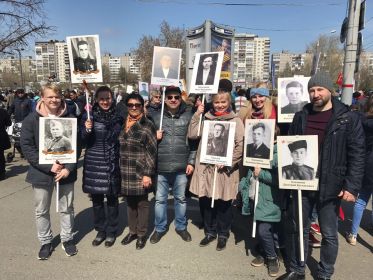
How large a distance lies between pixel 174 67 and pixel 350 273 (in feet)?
11.0

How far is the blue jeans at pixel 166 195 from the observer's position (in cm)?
453

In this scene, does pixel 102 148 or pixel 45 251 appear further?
pixel 102 148

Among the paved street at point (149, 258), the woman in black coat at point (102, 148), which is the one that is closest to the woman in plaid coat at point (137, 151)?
the woman in black coat at point (102, 148)

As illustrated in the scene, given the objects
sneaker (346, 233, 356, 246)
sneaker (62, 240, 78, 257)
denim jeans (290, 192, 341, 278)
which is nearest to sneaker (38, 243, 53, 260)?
sneaker (62, 240, 78, 257)

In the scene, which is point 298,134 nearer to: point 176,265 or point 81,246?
point 176,265

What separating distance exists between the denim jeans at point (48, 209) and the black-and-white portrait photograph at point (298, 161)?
8.25 feet

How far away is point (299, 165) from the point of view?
11.0ft

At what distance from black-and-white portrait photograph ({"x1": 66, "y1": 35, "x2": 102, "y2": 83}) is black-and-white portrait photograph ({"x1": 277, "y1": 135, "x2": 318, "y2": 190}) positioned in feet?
8.30

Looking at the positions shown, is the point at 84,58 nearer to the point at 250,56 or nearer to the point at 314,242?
the point at 314,242

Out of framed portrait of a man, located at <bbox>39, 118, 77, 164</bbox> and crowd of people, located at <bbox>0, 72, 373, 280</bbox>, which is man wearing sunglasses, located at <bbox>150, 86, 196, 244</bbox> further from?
framed portrait of a man, located at <bbox>39, 118, 77, 164</bbox>

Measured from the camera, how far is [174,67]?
471 centimetres

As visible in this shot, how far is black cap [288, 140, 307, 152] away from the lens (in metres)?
3.29

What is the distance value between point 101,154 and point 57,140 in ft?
1.91

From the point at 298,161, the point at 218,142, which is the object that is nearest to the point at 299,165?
the point at 298,161
